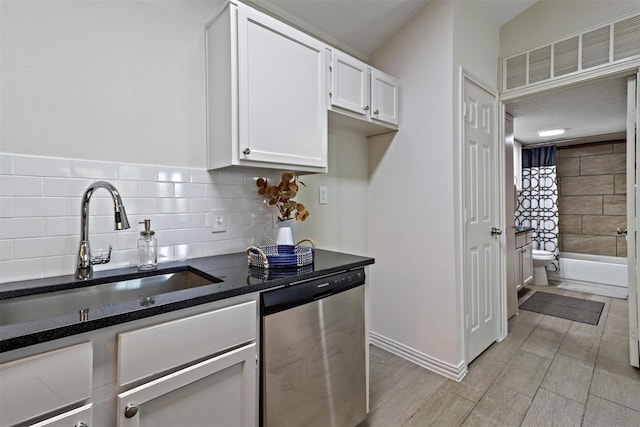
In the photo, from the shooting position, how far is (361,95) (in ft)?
6.48

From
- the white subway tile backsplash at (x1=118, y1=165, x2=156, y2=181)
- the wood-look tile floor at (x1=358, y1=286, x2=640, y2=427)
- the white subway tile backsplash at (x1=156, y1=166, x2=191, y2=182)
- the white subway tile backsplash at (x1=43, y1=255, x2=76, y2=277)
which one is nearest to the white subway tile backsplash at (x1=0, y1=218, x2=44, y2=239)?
the white subway tile backsplash at (x1=43, y1=255, x2=76, y2=277)

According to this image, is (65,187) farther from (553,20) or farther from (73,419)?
(553,20)

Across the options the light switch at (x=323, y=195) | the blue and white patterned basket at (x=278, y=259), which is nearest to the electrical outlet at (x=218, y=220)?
the blue and white patterned basket at (x=278, y=259)

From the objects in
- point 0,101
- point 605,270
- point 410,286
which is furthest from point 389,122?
Result: point 605,270

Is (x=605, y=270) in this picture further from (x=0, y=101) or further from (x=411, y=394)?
(x=0, y=101)

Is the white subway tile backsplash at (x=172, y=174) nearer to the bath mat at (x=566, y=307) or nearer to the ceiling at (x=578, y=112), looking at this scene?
the ceiling at (x=578, y=112)

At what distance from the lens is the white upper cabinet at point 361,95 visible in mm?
1814

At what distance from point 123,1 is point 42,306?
1.34 m

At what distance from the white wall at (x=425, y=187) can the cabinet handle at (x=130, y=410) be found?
1.83 m

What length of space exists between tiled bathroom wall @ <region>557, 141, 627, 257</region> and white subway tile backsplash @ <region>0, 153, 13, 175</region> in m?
6.23

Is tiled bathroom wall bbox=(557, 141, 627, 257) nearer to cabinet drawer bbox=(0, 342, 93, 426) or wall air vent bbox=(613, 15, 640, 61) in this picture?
wall air vent bbox=(613, 15, 640, 61)

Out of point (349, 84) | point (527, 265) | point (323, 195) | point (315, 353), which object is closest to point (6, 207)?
point (315, 353)

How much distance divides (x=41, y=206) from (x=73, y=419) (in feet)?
2.79

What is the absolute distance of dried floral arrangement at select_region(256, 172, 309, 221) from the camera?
5.79 feet
